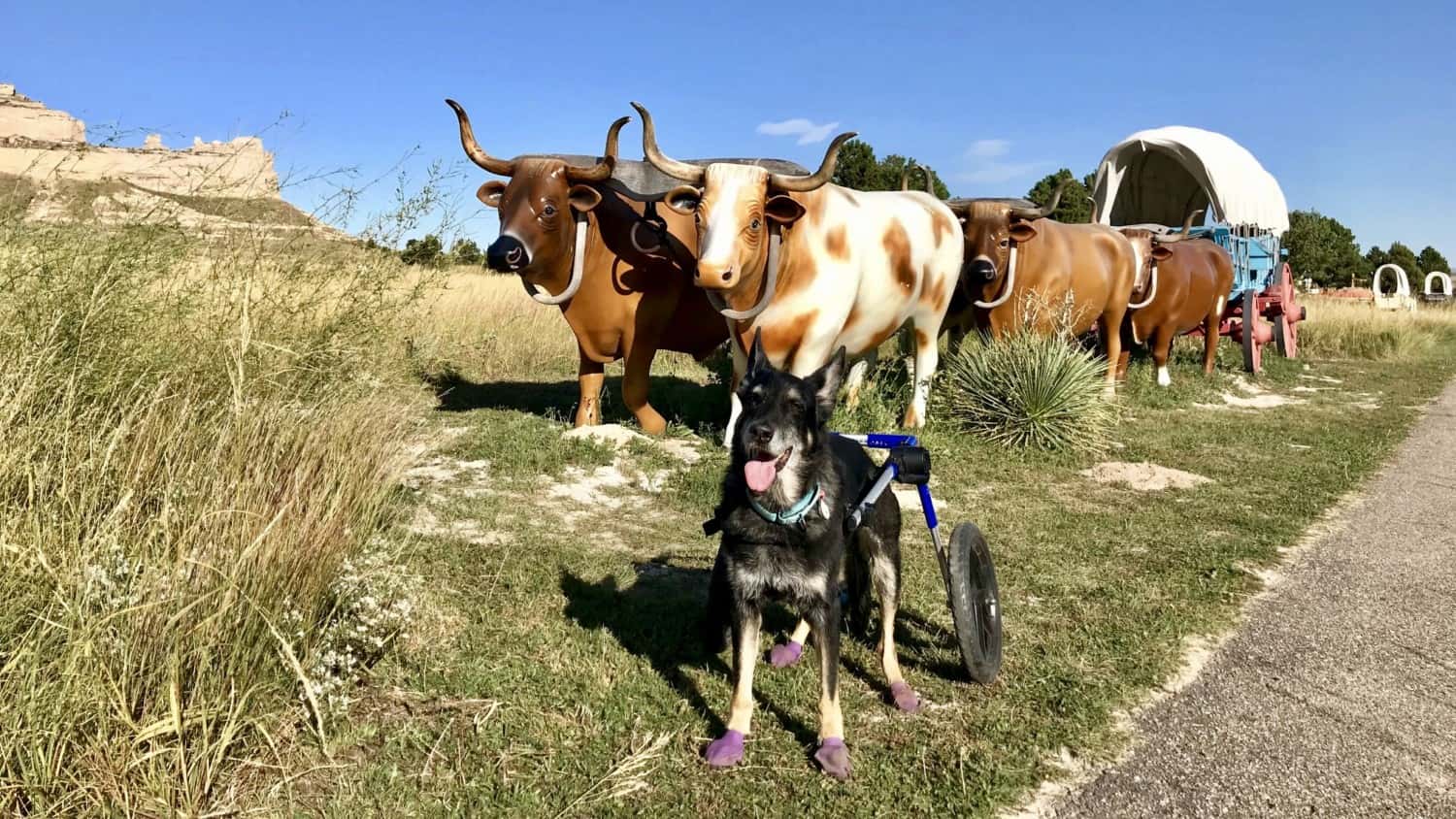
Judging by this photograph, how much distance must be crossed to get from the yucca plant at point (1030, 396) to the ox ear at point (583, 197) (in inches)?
153

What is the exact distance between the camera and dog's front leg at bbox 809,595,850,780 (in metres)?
2.80

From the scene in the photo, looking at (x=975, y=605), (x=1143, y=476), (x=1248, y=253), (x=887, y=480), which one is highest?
(x=1248, y=253)

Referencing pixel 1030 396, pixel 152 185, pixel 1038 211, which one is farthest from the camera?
pixel 1038 211

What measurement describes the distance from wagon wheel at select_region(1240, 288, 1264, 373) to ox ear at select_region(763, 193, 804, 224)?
9.44 m

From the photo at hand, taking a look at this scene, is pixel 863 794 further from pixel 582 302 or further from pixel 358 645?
pixel 582 302

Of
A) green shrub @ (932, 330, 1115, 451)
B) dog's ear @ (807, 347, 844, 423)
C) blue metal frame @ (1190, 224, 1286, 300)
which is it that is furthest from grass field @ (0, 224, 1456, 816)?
blue metal frame @ (1190, 224, 1286, 300)

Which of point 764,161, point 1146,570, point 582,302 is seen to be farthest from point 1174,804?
point 764,161

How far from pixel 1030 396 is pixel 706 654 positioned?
200 inches

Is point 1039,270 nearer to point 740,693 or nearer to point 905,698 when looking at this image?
point 905,698

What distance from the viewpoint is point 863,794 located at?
2736 millimetres

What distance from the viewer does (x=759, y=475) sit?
2676 millimetres

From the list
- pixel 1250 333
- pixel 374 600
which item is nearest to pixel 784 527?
pixel 374 600

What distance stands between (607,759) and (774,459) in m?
1.13

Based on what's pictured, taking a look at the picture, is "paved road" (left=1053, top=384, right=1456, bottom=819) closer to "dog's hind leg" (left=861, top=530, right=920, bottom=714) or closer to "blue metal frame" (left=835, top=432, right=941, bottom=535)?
"dog's hind leg" (left=861, top=530, right=920, bottom=714)
